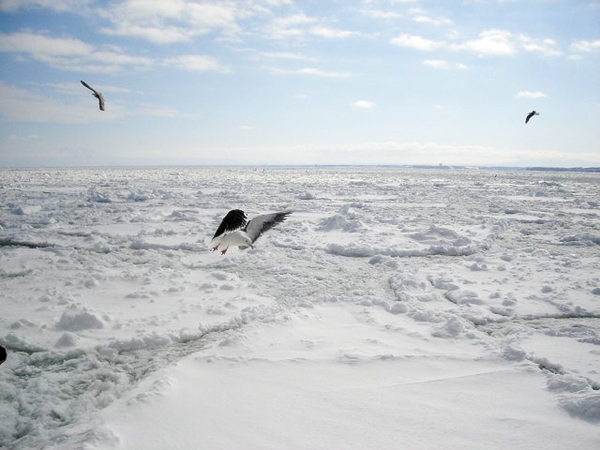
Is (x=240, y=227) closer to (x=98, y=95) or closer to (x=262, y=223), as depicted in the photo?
(x=262, y=223)

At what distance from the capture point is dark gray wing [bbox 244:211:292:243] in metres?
4.51

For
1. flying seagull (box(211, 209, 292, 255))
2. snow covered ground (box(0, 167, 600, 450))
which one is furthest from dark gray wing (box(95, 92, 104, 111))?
flying seagull (box(211, 209, 292, 255))

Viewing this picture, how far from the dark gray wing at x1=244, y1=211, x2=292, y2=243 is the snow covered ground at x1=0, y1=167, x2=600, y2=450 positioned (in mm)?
890

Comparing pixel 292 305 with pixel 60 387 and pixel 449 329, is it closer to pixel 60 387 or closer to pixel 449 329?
pixel 449 329

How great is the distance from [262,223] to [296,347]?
1.53 meters

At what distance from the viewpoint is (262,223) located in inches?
180

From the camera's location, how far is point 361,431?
248 centimetres

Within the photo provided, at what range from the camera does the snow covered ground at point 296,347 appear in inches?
98.7

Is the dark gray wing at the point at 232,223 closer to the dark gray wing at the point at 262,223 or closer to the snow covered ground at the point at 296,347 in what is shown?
the dark gray wing at the point at 262,223

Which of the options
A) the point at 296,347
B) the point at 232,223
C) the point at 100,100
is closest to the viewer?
the point at 296,347

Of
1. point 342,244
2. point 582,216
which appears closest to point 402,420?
point 342,244

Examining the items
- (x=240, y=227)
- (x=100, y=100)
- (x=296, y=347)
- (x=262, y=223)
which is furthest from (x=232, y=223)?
(x=100, y=100)

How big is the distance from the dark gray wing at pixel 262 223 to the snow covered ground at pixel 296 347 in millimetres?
890

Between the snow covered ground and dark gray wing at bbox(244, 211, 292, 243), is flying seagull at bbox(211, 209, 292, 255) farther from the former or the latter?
the snow covered ground
